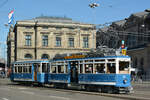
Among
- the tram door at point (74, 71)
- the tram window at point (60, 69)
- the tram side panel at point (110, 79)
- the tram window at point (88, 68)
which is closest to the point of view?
the tram side panel at point (110, 79)

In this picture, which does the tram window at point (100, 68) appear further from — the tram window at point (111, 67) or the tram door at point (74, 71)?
the tram door at point (74, 71)

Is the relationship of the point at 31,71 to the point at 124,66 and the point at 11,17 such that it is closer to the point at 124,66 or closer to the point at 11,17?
the point at 11,17

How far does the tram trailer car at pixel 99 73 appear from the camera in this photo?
1894cm

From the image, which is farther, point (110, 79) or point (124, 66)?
point (124, 66)

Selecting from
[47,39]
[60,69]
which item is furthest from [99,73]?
[47,39]

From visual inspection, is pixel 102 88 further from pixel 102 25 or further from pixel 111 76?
pixel 102 25

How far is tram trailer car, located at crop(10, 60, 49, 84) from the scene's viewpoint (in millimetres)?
26766

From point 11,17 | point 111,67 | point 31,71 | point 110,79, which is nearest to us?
point 110,79

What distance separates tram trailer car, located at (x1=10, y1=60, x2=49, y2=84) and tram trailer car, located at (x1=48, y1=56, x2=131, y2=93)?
336 centimetres

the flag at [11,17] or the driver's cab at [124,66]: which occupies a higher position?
Answer: the flag at [11,17]

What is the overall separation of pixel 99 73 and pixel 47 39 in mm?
44582

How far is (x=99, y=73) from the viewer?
19844mm

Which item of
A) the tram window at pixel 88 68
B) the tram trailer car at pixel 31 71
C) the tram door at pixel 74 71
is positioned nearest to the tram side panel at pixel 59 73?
the tram door at pixel 74 71

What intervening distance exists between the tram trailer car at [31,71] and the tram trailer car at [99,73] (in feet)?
11.0
